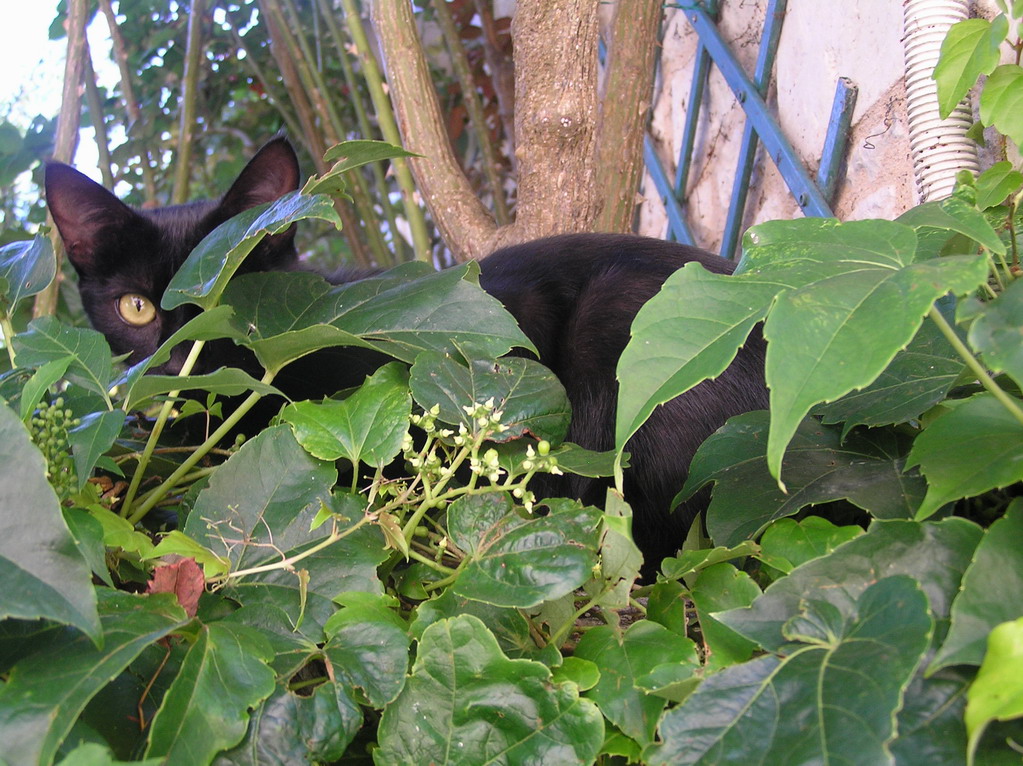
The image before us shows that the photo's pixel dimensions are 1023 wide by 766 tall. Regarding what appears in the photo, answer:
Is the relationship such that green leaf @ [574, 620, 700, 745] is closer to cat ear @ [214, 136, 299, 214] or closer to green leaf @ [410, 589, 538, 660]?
green leaf @ [410, 589, 538, 660]

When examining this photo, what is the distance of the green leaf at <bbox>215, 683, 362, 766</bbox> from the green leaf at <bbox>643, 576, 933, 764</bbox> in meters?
0.16

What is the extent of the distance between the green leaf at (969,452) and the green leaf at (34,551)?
0.44 metres

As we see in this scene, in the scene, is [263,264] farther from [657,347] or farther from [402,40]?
[657,347]

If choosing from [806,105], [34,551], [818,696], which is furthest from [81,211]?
[806,105]

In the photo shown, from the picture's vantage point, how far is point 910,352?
0.66m

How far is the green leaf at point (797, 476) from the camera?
60cm

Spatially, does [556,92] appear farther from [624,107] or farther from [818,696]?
[818,696]

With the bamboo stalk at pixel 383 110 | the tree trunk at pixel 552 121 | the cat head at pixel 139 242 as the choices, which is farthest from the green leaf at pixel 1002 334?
the bamboo stalk at pixel 383 110

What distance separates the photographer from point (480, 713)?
0.46 meters

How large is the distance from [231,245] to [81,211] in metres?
0.92

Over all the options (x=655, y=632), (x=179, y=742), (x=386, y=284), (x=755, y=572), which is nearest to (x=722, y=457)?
(x=755, y=572)

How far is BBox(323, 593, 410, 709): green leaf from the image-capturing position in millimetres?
466

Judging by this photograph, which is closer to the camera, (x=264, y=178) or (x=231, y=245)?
(x=231, y=245)

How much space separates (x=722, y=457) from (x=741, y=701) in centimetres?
29
